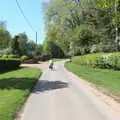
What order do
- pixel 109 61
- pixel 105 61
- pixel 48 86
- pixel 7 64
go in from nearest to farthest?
1. pixel 48 86
2. pixel 109 61
3. pixel 105 61
4. pixel 7 64

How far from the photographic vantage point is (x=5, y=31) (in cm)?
11388

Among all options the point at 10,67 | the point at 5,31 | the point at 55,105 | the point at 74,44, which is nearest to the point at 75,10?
the point at 74,44

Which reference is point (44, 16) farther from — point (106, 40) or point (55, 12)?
point (106, 40)

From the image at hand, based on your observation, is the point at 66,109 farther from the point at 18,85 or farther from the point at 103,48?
the point at 103,48

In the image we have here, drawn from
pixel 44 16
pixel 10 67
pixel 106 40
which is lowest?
pixel 10 67

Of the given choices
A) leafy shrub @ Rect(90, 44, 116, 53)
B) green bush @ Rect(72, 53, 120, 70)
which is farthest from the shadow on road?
leafy shrub @ Rect(90, 44, 116, 53)

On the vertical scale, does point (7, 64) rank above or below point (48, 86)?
above

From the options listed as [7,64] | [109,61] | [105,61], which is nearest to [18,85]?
[109,61]

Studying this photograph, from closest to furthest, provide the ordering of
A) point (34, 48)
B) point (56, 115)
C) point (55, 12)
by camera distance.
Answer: point (56, 115), point (55, 12), point (34, 48)

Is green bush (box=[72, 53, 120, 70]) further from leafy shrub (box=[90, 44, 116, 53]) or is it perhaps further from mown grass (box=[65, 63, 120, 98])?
leafy shrub (box=[90, 44, 116, 53])

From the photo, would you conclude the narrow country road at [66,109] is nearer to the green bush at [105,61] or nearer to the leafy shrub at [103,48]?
the green bush at [105,61]

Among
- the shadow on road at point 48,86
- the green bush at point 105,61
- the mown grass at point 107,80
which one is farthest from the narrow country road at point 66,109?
the green bush at point 105,61

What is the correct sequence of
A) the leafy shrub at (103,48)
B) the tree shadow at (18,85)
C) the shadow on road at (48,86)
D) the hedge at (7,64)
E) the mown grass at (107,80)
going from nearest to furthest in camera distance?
1. the mown grass at (107,80)
2. the shadow on road at (48,86)
3. the tree shadow at (18,85)
4. the hedge at (7,64)
5. the leafy shrub at (103,48)

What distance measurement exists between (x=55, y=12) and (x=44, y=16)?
14.2 ft
